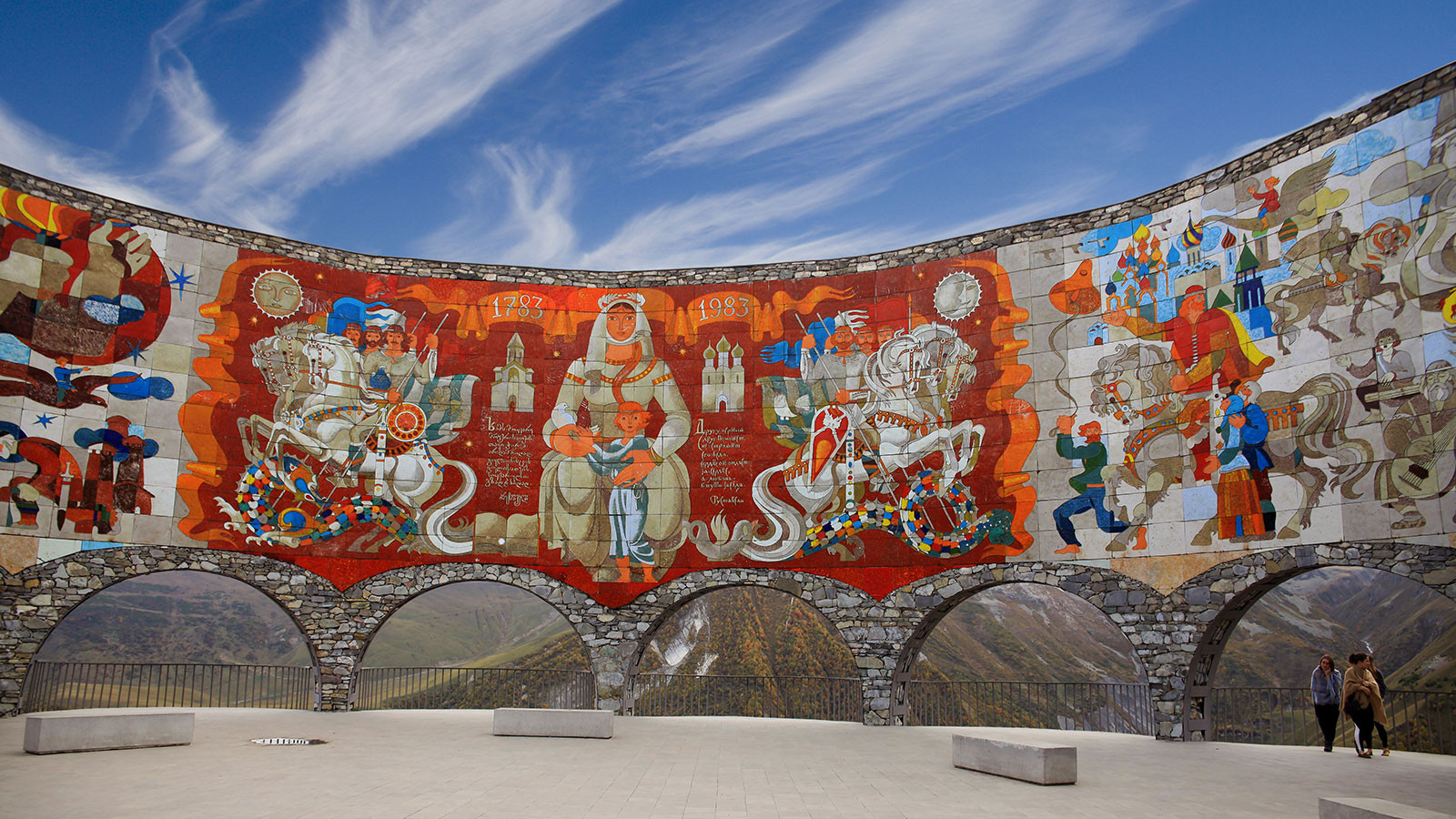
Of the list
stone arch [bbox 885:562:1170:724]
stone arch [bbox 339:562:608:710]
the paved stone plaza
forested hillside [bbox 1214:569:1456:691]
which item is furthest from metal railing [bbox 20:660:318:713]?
forested hillside [bbox 1214:569:1456:691]

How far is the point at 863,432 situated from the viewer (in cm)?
2214

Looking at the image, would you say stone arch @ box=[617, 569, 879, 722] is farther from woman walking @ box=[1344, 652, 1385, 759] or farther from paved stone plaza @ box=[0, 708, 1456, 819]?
woman walking @ box=[1344, 652, 1385, 759]

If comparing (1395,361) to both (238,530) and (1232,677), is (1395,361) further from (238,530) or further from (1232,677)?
(1232,677)

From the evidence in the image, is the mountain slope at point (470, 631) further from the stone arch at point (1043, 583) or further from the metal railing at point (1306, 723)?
the stone arch at point (1043, 583)

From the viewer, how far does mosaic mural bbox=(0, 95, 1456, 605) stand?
666 inches

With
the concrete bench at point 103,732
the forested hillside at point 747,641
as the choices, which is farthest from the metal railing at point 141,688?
the forested hillside at point 747,641

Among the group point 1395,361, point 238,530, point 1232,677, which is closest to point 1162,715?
point 1395,361

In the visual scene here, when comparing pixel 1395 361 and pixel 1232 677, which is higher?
pixel 1395 361

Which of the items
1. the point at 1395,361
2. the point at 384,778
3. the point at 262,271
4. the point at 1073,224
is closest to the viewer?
the point at 384,778

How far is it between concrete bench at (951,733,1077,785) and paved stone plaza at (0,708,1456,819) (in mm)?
213

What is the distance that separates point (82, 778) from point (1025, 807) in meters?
10.7

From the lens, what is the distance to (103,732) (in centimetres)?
1331

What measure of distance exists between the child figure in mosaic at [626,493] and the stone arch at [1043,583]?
612 centimetres

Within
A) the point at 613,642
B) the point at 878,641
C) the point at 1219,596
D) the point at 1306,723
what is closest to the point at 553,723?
the point at 613,642
